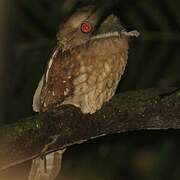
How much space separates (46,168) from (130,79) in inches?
17.4

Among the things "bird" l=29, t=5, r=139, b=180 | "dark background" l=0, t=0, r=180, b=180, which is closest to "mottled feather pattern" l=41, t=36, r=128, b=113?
"bird" l=29, t=5, r=139, b=180

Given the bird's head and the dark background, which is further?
the dark background

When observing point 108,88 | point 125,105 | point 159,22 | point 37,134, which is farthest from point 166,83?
point 37,134

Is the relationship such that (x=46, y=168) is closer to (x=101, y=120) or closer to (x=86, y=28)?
(x=101, y=120)

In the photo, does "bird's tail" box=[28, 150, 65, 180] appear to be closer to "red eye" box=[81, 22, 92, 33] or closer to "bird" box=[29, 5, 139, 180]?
"bird" box=[29, 5, 139, 180]

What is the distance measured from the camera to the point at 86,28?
1.23 meters

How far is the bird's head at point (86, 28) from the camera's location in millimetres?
1188

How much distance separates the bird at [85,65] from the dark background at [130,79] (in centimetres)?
34

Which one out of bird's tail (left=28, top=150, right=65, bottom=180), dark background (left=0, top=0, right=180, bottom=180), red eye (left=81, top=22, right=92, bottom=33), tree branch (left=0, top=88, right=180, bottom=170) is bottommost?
tree branch (left=0, top=88, right=180, bottom=170)

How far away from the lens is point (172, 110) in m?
1.23

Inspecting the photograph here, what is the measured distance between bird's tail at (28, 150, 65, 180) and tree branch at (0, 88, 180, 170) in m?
0.25

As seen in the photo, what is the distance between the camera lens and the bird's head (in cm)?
119

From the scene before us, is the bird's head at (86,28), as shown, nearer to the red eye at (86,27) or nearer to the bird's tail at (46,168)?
the red eye at (86,27)

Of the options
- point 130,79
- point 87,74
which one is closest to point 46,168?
point 87,74
